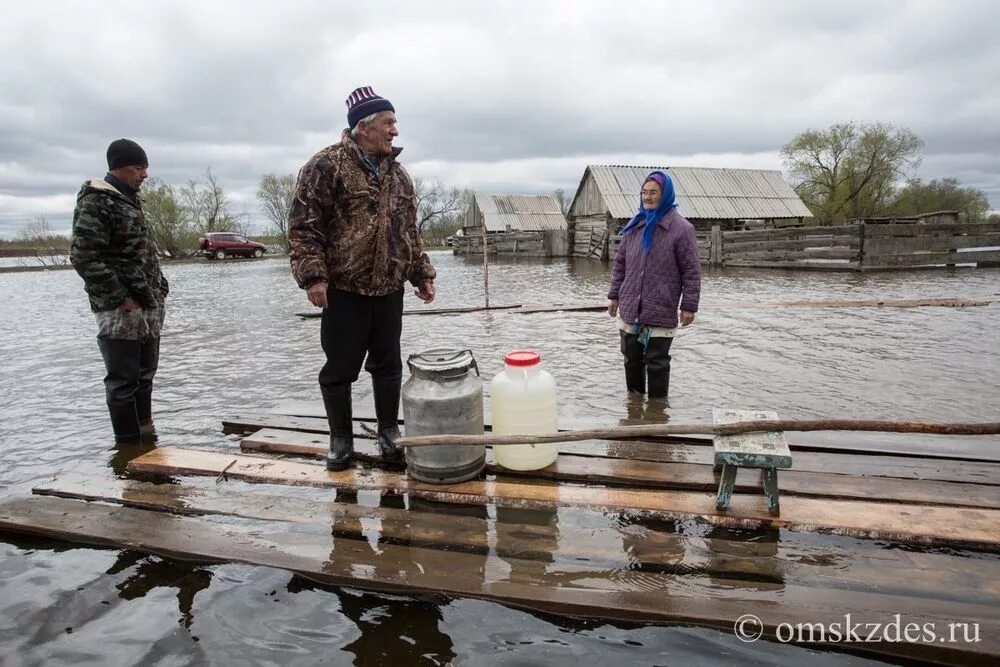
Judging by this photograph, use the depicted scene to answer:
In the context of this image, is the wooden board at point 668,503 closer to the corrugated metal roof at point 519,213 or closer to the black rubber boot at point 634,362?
the black rubber boot at point 634,362

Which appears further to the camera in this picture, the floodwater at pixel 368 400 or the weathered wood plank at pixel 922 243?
the weathered wood plank at pixel 922 243

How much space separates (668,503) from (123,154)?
4240 mm

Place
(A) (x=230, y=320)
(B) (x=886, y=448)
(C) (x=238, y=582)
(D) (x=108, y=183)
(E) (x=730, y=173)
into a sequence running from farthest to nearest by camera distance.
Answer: (E) (x=730, y=173)
(A) (x=230, y=320)
(D) (x=108, y=183)
(B) (x=886, y=448)
(C) (x=238, y=582)

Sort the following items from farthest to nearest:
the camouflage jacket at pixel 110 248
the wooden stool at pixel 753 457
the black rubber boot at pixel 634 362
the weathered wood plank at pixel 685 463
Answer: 1. the black rubber boot at pixel 634 362
2. the camouflage jacket at pixel 110 248
3. the weathered wood plank at pixel 685 463
4. the wooden stool at pixel 753 457

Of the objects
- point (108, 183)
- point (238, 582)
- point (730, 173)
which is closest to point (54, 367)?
point (108, 183)

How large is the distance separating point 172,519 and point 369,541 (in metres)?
1.17

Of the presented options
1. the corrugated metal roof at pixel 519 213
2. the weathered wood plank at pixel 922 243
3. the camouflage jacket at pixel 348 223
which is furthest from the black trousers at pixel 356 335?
the corrugated metal roof at pixel 519 213

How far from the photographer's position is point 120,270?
3.95 m

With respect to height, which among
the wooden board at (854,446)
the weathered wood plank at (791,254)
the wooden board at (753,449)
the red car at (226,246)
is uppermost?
the red car at (226,246)

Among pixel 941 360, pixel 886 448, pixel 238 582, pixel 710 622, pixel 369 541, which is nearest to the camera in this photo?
pixel 710 622

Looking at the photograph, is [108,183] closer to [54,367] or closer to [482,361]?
[482,361]

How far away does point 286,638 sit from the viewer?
2.23 m

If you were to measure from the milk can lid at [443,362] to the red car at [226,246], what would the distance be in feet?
129

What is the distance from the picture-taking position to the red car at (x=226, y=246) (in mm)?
37722
